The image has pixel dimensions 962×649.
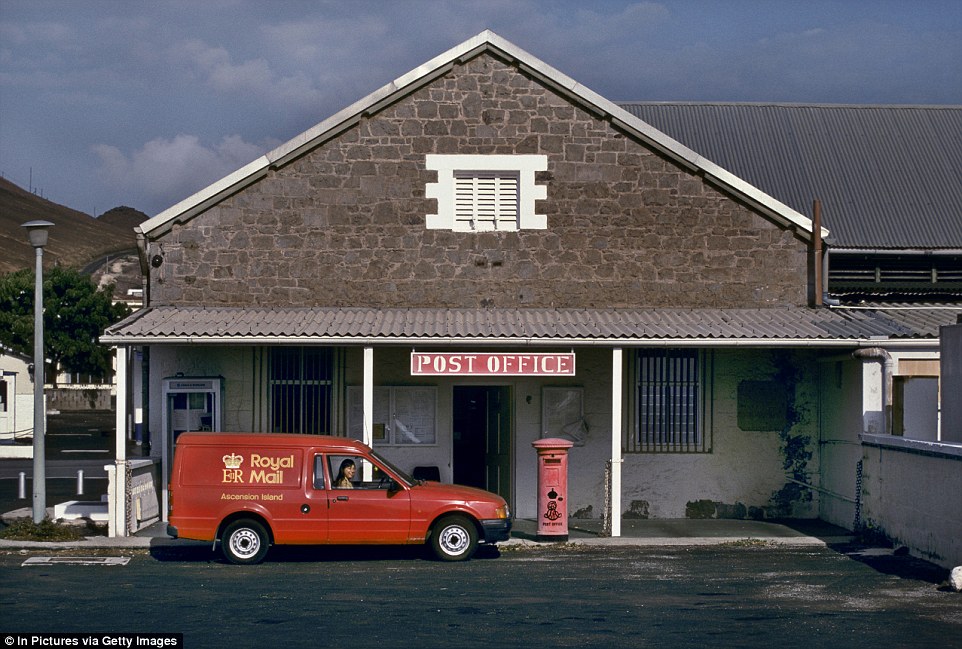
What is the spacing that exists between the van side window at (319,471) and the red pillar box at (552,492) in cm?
322

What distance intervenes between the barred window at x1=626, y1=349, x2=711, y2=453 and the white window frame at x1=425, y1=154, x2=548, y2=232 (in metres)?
2.98

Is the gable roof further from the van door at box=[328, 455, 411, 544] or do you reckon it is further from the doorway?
the van door at box=[328, 455, 411, 544]

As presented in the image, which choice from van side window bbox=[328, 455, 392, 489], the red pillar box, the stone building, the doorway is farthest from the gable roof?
van side window bbox=[328, 455, 392, 489]

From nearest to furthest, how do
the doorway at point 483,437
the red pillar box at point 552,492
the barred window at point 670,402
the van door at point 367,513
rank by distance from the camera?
the van door at point 367,513 → the red pillar box at point 552,492 → the barred window at point 670,402 → the doorway at point 483,437

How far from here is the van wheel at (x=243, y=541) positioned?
52.5 ft

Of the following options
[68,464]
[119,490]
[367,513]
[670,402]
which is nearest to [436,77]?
[670,402]

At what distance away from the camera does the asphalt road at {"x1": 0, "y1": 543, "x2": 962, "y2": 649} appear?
448 inches

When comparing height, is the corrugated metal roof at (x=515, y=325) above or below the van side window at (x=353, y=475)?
above

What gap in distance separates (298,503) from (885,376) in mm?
8706

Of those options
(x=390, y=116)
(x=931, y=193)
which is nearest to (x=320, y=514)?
(x=390, y=116)

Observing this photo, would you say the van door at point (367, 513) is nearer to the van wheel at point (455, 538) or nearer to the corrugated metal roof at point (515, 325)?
→ the van wheel at point (455, 538)

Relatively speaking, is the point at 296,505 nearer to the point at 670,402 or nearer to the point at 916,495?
the point at 670,402

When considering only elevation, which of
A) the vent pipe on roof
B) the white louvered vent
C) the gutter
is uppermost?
the white louvered vent

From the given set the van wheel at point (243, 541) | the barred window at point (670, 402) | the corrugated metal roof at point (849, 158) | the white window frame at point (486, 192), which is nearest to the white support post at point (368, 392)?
the van wheel at point (243, 541)
